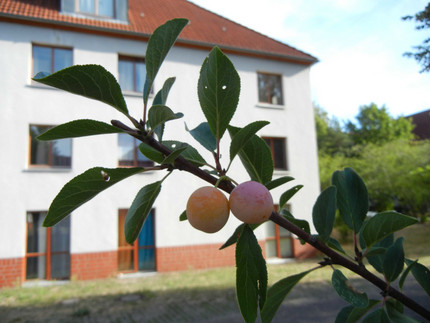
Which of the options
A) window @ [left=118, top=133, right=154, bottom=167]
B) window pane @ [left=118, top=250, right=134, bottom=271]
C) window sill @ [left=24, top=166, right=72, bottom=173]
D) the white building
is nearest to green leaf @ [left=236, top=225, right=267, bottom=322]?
the white building

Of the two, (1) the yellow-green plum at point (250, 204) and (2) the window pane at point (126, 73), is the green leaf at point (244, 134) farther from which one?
(2) the window pane at point (126, 73)

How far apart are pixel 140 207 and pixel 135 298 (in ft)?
25.5

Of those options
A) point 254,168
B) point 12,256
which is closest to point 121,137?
point 12,256

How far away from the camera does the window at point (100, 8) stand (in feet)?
33.8

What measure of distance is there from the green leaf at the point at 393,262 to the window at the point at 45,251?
9.65 metres

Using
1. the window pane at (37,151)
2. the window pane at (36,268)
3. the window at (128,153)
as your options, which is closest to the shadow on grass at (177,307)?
the window pane at (36,268)

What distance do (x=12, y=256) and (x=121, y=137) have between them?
4398 millimetres

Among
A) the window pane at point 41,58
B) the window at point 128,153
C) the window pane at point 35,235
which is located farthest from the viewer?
the window at point 128,153

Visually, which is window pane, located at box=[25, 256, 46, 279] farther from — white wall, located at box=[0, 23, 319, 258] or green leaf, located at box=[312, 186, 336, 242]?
green leaf, located at box=[312, 186, 336, 242]

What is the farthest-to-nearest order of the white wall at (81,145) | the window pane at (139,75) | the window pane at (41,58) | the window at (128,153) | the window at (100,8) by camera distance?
the window pane at (139,75) → the window at (100,8) → the window at (128,153) → the window pane at (41,58) → the white wall at (81,145)

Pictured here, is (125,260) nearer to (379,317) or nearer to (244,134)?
(379,317)

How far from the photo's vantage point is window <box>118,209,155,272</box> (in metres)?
9.75

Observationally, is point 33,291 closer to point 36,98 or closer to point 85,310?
point 85,310

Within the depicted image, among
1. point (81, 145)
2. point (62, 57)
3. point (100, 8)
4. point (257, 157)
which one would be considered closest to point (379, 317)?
point (257, 157)
